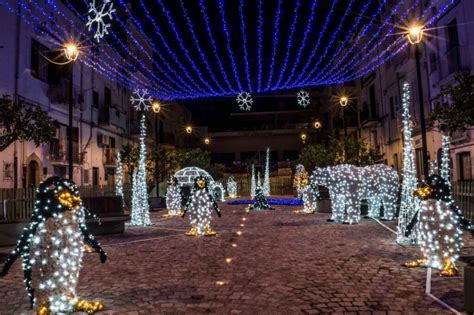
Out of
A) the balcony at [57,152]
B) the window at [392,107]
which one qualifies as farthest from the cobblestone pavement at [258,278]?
the window at [392,107]

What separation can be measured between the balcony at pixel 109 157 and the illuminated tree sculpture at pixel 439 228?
25112mm

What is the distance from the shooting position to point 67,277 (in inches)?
204

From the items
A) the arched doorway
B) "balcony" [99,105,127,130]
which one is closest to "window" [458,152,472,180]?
the arched doorway

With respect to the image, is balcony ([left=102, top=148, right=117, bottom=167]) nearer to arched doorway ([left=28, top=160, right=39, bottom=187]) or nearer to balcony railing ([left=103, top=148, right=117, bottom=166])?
balcony railing ([left=103, top=148, right=117, bottom=166])

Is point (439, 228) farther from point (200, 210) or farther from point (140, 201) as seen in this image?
point (140, 201)

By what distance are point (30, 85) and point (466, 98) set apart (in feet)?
61.0

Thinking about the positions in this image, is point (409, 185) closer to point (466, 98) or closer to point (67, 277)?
point (466, 98)

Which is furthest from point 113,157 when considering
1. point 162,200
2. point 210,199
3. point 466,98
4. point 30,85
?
point 466,98

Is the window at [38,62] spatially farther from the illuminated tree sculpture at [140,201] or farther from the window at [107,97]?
the illuminated tree sculpture at [140,201]

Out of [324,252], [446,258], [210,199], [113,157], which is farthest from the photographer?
[113,157]

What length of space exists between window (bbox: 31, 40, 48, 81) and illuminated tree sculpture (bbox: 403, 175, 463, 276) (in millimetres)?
18918

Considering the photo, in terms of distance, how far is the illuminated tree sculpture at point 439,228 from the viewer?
686 cm

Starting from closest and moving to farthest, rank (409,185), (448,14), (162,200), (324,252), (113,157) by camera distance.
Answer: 1. (324,252)
2. (409,185)
3. (448,14)
4. (162,200)
5. (113,157)

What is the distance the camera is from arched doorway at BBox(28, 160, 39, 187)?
20203 mm
